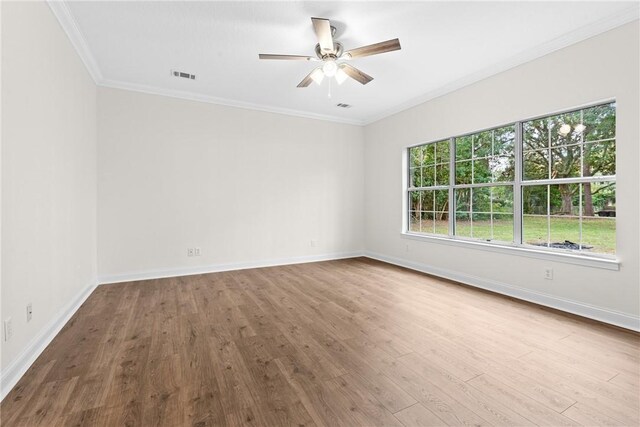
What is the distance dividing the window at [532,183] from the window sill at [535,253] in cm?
10

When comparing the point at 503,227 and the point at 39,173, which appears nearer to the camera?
the point at 39,173

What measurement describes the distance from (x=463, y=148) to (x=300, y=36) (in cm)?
280

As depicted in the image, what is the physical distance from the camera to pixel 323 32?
2508 mm

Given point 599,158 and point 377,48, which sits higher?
point 377,48

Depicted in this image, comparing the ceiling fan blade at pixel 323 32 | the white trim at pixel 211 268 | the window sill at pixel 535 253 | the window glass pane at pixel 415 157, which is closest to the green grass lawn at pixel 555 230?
the window sill at pixel 535 253

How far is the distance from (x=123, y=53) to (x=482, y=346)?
4697 mm

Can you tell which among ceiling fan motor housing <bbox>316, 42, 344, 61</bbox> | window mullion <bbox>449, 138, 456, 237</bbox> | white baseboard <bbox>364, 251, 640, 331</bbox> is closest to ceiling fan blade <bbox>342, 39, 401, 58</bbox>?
ceiling fan motor housing <bbox>316, 42, 344, 61</bbox>

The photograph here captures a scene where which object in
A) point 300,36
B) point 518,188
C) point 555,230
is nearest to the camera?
point 300,36

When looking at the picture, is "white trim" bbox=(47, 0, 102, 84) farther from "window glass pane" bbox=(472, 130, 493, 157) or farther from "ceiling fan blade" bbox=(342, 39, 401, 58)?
"window glass pane" bbox=(472, 130, 493, 157)

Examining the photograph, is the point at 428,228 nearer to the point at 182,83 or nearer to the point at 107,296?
the point at 182,83

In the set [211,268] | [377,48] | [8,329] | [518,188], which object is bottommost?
[211,268]

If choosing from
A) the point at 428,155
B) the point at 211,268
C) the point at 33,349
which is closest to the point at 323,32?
the point at 428,155

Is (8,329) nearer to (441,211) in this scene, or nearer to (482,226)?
(482,226)

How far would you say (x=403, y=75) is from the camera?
3.84 m
